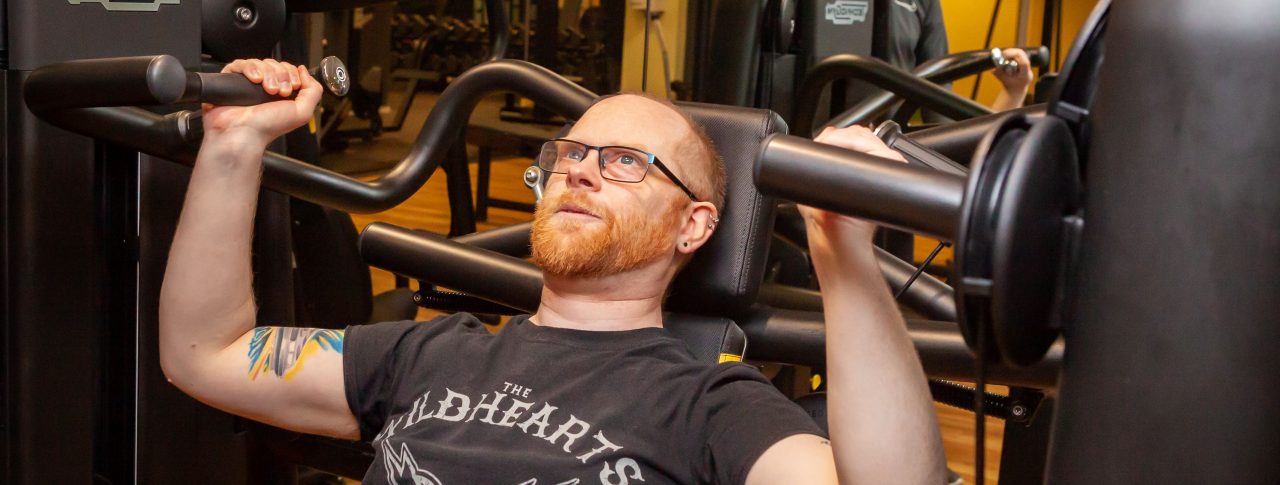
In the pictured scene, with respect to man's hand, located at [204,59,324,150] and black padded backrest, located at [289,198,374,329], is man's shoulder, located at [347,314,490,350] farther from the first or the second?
black padded backrest, located at [289,198,374,329]

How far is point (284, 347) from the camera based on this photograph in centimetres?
160

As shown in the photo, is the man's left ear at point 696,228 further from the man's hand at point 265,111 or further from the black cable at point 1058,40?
the black cable at point 1058,40

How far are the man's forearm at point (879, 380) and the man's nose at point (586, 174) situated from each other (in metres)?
0.66

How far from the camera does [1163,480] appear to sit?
55 centimetres

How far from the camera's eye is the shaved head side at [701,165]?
1.66 meters

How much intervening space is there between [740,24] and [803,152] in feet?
10.8

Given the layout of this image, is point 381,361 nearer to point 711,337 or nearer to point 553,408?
point 553,408

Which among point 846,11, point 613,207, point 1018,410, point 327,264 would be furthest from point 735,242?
point 846,11

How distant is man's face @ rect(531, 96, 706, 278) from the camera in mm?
1567

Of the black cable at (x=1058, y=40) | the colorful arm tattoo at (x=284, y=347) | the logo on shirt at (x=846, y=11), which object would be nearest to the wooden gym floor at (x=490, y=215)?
the logo on shirt at (x=846, y=11)

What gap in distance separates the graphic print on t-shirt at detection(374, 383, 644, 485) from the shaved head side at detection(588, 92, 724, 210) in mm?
401

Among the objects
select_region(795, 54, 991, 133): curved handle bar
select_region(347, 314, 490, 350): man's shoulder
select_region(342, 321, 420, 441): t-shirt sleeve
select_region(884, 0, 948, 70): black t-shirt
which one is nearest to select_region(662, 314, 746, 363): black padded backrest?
select_region(347, 314, 490, 350): man's shoulder

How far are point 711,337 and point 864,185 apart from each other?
1017 millimetres

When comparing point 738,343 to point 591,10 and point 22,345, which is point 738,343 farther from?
point 591,10
